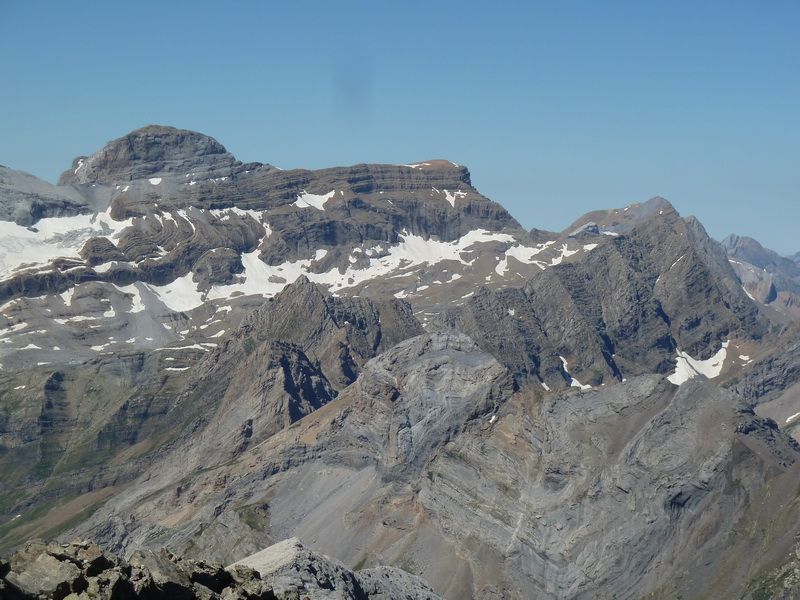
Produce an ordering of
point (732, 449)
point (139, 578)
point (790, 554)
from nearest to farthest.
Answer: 1. point (139, 578)
2. point (790, 554)
3. point (732, 449)

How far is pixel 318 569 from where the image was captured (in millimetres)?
124188

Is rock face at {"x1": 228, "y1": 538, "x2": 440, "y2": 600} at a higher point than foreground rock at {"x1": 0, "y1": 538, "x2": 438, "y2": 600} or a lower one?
lower

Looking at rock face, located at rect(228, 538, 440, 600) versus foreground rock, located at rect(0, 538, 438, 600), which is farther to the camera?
rock face, located at rect(228, 538, 440, 600)

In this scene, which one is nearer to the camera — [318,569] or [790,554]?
[318,569]

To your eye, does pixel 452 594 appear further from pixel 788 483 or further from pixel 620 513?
pixel 788 483

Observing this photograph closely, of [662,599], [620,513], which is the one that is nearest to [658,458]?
[620,513]

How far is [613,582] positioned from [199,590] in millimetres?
126308

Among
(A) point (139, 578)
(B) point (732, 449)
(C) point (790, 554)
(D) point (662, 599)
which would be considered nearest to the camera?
(A) point (139, 578)

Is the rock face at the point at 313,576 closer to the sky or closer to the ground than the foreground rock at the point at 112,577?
closer to the ground

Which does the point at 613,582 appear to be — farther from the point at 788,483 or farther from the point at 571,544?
the point at 788,483

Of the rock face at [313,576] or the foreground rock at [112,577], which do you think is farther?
the rock face at [313,576]

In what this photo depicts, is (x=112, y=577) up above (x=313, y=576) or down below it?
above

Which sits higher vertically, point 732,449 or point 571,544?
point 732,449

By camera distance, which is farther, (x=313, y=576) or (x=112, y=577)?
(x=313, y=576)
